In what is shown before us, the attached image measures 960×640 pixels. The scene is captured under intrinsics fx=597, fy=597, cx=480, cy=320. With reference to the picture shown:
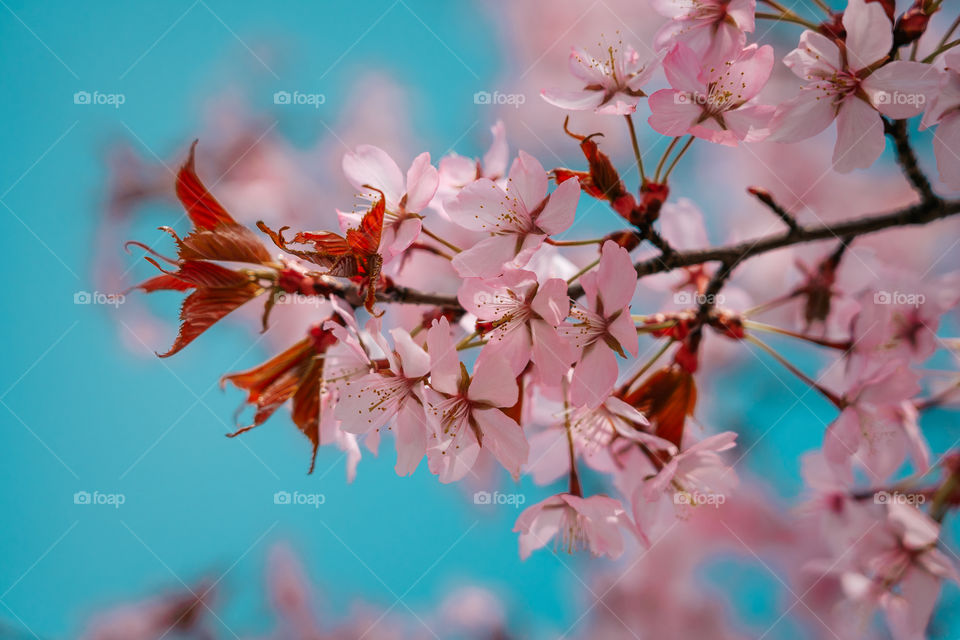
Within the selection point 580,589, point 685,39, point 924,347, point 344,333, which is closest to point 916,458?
point 924,347

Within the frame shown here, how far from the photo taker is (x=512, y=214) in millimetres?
758

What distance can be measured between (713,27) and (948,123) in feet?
1.05

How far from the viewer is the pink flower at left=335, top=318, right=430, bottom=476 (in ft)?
2.48

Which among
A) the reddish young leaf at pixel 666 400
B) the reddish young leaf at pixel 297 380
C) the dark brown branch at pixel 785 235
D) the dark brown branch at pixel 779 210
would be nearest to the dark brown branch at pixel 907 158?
the dark brown branch at pixel 785 235

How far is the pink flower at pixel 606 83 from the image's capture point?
792 mm

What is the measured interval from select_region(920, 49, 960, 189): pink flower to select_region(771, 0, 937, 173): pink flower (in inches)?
1.9

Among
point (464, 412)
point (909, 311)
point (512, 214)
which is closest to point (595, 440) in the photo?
point (464, 412)

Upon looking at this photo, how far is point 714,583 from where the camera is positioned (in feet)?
6.63

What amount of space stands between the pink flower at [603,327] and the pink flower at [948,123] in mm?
419

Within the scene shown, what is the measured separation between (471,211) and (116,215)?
1594 mm

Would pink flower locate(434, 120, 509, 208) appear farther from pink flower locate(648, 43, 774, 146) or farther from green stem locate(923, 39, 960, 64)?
green stem locate(923, 39, 960, 64)

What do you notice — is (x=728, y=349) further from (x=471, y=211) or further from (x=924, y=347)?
(x=471, y=211)

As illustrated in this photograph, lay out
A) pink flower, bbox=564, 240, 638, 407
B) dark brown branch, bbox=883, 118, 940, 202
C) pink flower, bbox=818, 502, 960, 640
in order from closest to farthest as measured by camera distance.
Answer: pink flower, bbox=564, 240, 638, 407
dark brown branch, bbox=883, 118, 940, 202
pink flower, bbox=818, 502, 960, 640

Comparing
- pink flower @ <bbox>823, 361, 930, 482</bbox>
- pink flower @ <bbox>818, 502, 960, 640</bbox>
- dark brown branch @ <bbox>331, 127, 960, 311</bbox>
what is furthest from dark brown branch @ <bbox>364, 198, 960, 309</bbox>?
pink flower @ <bbox>818, 502, 960, 640</bbox>
